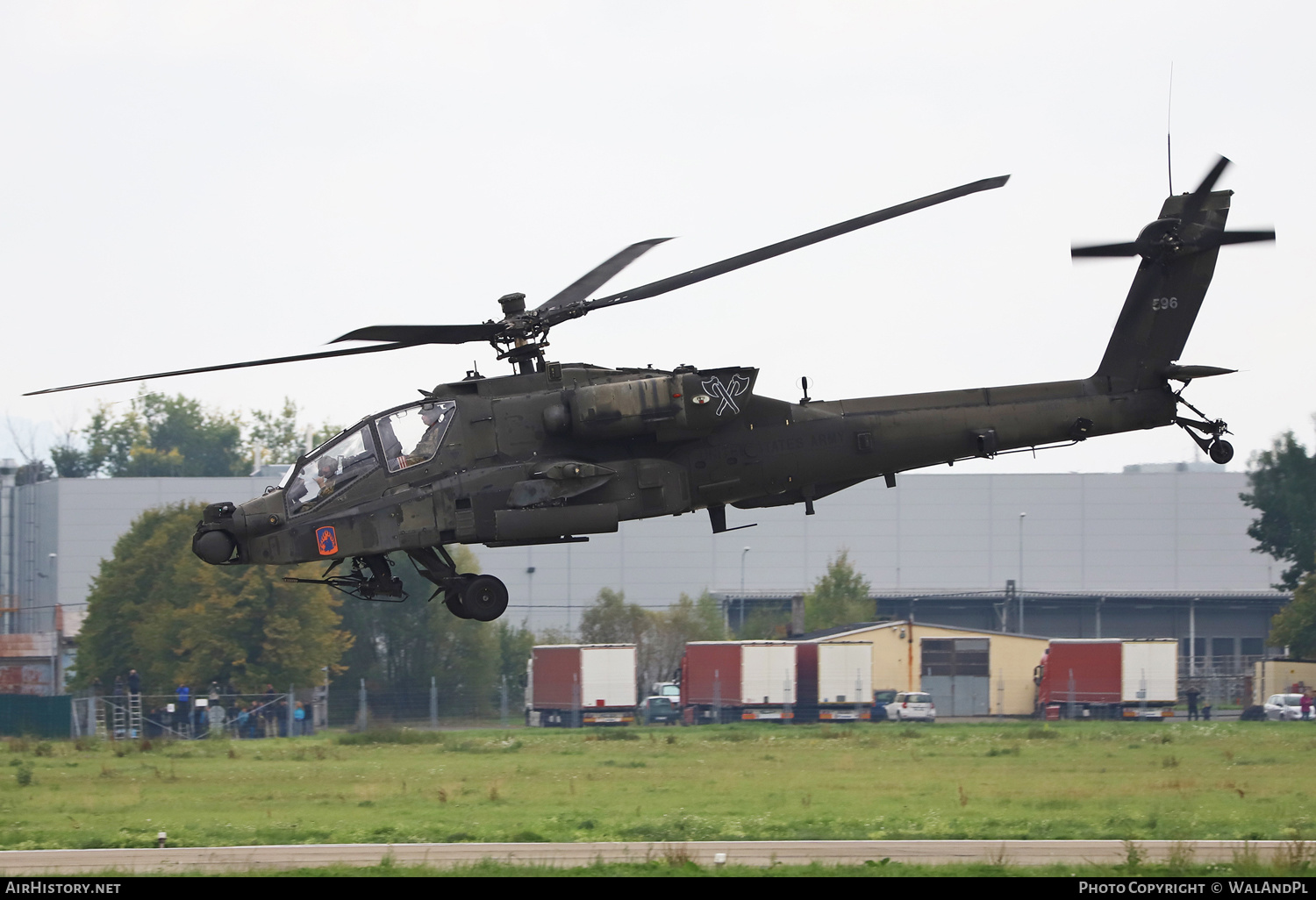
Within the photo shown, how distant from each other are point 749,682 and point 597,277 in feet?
113

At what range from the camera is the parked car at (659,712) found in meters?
53.7

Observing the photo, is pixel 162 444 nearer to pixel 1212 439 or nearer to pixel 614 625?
pixel 614 625

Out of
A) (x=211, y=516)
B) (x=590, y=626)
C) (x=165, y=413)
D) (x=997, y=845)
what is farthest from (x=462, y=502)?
(x=165, y=413)

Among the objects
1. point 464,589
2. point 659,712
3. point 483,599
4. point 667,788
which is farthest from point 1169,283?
point 659,712

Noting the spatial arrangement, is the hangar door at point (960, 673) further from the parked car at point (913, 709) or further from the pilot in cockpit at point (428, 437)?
the pilot in cockpit at point (428, 437)

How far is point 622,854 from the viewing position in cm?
2053

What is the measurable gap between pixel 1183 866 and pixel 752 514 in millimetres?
69145

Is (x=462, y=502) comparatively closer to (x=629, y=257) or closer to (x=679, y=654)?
(x=629, y=257)

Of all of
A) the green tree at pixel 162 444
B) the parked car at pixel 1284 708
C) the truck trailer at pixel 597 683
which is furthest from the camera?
the green tree at pixel 162 444

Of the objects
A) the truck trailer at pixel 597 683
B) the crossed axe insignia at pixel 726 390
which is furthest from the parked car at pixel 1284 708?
the crossed axe insignia at pixel 726 390

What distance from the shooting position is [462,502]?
18.0m

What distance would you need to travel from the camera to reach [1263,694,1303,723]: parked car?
5481 cm

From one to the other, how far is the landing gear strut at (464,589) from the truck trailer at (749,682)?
34.2 meters

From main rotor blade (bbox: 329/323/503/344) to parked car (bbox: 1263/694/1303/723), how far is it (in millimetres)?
45318
